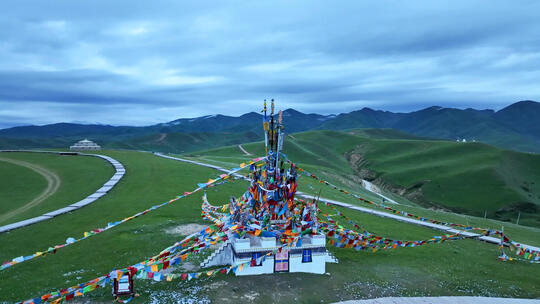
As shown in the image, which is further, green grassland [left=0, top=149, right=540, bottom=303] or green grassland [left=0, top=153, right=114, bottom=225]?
green grassland [left=0, top=153, right=114, bottom=225]

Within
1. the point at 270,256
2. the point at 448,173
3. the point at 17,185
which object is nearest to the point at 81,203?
the point at 17,185

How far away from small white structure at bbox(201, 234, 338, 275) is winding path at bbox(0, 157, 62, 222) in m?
21.8

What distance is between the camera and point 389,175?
95.9 m

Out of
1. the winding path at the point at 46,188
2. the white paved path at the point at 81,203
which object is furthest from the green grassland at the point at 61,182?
the white paved path at the point at 81,203

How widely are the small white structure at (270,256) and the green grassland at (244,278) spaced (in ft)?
1.83

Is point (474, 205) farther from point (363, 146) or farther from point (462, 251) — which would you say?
point (363, 146)

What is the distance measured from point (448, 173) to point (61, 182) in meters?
88.6

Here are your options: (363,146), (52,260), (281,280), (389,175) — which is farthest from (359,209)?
(363,146)

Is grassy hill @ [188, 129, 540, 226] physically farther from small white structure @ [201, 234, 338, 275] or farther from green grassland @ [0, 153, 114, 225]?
small white structure @ [201, 234, 338, 275]

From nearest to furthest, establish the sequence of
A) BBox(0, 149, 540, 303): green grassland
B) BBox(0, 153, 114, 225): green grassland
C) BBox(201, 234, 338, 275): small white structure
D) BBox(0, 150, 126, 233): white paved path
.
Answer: BBox(0, 149, 540, 303): green grassland → BBox(201, 234, 338, 275): small white structure → BBox(0, 150, 126, 233): white paved path → BBox(0, 153, 114, 225): green grassland

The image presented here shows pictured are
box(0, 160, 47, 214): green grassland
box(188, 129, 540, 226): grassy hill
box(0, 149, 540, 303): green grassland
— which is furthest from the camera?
box(188, 129, 540, 226): grassy hill

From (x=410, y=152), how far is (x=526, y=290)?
362 feet

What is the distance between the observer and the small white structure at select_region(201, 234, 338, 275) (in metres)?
18.7

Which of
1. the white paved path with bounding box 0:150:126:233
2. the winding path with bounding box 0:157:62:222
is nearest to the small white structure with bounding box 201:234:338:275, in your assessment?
the white paved path with bounding box 0:150:126:233
